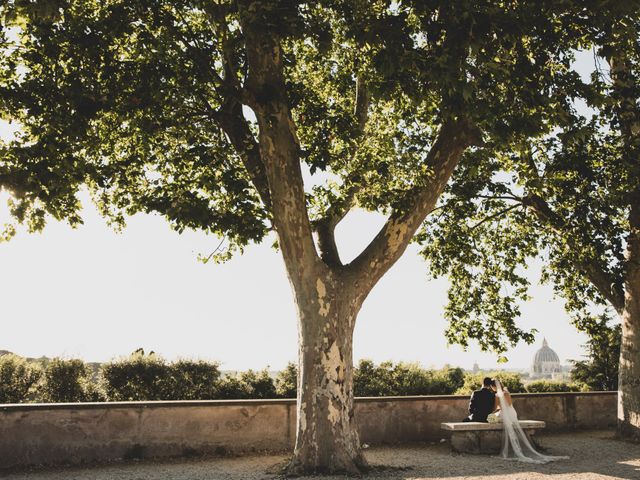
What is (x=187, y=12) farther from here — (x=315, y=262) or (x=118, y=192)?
(x=315, y=262)

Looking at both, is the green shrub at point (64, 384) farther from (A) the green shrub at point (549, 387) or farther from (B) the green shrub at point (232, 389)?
(A) the green shrub at point (549, 387)

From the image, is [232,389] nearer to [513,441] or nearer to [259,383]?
[259,383]

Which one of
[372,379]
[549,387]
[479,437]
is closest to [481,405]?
[479,437]

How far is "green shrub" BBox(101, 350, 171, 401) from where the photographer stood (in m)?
16.0

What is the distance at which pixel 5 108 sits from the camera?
973 cm

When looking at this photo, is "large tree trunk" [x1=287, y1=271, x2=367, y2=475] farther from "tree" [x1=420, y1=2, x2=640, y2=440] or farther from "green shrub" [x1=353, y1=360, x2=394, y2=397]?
"green shrub" [x1=353, y1=360, x2=394, y2=397]

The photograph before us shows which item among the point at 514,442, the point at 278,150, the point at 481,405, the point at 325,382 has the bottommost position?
the point at 514,442

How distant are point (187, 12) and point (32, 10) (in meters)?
5.10

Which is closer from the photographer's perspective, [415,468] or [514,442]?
[415,468]

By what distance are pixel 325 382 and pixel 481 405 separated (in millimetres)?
4863

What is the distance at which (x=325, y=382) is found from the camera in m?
8.84

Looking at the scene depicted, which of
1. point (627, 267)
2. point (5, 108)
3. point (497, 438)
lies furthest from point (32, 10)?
point (627, 267)

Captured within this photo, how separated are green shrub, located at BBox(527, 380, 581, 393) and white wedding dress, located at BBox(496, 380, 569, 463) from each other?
10.0 m

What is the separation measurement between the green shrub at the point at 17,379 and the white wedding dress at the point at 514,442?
1184 centimetres
